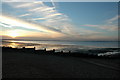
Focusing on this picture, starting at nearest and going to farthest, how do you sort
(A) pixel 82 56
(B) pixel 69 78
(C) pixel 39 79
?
(C) pixel 39 79 < (B) pixel 69 78 < (A) pixel 82 56

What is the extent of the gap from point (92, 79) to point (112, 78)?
4.74 feet

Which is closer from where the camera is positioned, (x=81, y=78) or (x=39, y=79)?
(x=39, y=79)

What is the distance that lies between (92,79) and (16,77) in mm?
4607

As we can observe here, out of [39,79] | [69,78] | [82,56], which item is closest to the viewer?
[39,79]

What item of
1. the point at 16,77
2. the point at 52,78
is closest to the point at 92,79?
the point at 52,78

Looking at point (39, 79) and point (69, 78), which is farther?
point (69, 78)

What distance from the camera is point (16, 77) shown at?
713 cm

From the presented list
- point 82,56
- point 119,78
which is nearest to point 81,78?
point 119,78

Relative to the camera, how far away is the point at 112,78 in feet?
25.2

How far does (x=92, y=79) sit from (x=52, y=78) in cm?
245

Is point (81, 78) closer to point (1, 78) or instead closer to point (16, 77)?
point (16, 77)

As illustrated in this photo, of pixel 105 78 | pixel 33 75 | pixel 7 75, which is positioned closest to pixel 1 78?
pixel 7 75

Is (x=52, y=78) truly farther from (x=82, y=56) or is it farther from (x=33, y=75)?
(x=82, y=56)

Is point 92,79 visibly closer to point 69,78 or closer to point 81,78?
point 81,78
